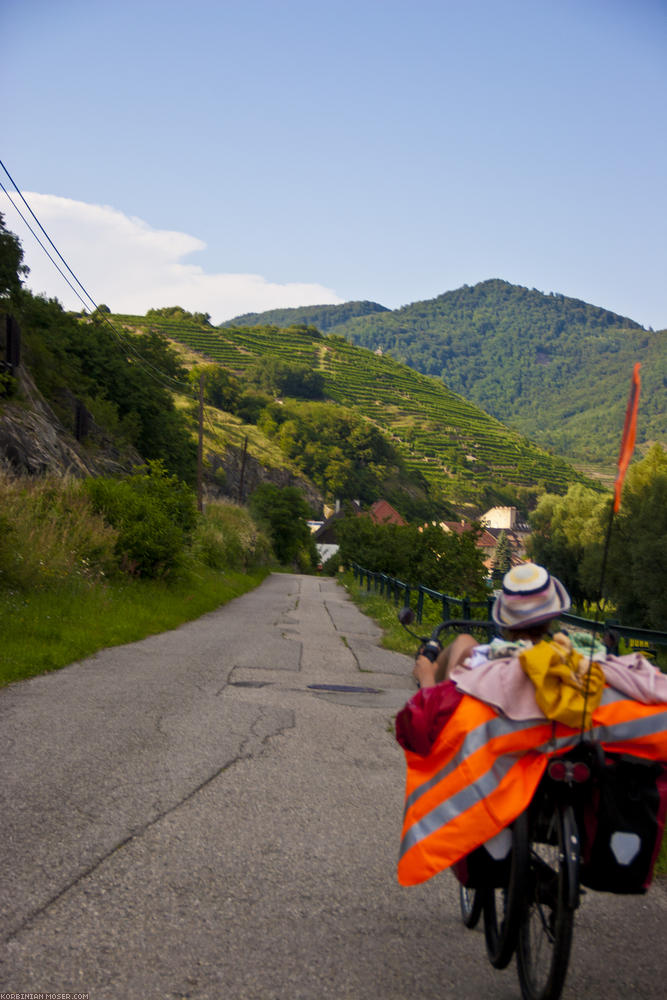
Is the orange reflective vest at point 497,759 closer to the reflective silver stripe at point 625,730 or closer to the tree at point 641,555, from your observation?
the reflective silver stripe at point 625,730

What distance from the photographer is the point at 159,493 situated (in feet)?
68.2

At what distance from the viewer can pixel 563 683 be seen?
2643 millimetres

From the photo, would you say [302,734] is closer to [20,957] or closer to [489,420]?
Answer: [20,957]

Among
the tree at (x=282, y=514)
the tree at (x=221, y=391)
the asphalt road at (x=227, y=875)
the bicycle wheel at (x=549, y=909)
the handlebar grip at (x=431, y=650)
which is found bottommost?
the tree at (x=282, y=514)

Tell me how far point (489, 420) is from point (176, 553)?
174m

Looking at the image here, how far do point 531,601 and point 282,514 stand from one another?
5952cm

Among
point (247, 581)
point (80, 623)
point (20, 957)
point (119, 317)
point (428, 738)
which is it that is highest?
point (119, 317)

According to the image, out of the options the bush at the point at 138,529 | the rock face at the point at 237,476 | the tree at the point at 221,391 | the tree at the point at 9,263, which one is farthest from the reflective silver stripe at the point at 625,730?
the tree at the point at 221,391

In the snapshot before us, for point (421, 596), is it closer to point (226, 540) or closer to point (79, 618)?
point (79, 618)

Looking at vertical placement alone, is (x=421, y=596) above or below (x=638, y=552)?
above

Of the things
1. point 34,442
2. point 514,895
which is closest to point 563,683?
point 514,895

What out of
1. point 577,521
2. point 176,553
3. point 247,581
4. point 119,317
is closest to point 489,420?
point 119,317

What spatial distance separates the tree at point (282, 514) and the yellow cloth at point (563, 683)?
56559 mm

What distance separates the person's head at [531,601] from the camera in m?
3.03
